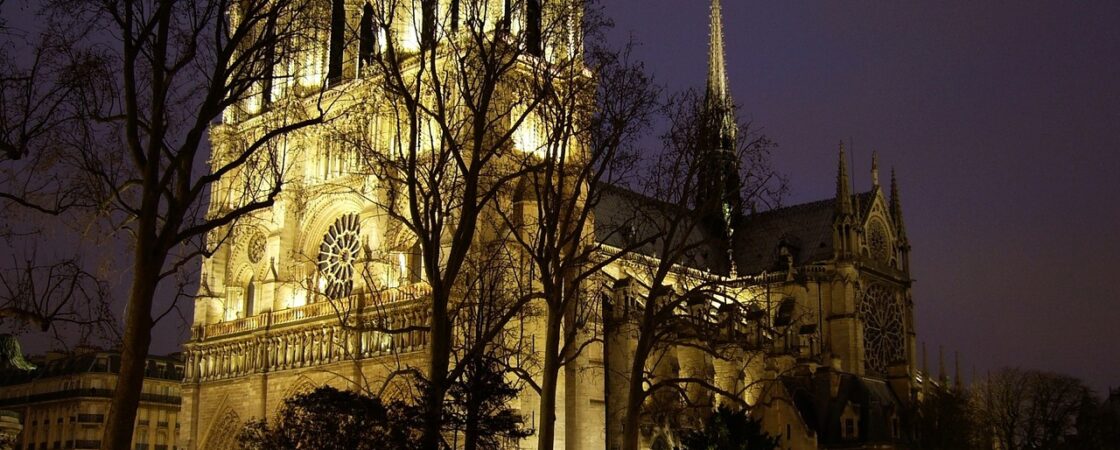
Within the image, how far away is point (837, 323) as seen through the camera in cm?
5903

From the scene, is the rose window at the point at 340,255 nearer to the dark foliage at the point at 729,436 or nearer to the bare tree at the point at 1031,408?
the dark foliage at the point at 729,436

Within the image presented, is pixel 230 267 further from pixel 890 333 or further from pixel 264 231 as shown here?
pixel 890 333

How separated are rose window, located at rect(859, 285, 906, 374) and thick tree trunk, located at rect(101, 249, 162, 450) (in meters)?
48.7

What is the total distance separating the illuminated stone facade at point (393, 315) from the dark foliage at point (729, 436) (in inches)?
134

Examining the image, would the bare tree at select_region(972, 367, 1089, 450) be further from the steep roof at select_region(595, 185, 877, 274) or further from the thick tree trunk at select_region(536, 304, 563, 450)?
the thick tree trunk at select_region(536, 304, 563, 450)

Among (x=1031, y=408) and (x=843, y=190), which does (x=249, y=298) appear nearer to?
(x=843, y=190)

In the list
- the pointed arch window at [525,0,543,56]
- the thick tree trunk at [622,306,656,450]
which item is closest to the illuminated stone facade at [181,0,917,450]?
the thick tree trunk at [622,306,656,450]

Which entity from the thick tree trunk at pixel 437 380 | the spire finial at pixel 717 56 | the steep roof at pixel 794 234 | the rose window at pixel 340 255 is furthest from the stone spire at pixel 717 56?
the thick tree trunk at pixel 437 380

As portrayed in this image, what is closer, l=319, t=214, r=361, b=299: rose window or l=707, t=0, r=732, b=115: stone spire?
l=319, t=214, r=361, b=299: rose window

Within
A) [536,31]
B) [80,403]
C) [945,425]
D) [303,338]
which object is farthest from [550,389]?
[80,403]

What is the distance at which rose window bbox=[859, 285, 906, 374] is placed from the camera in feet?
202

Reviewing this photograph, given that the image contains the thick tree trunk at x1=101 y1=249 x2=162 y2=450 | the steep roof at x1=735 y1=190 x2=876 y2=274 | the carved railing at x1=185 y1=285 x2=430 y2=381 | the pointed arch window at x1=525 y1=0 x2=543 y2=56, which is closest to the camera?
the thick tree trunk at x1=101 y1=249 x2=162 y2=450

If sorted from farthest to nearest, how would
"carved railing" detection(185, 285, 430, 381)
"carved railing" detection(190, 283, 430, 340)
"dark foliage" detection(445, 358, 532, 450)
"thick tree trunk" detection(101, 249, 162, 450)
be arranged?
"carved railing" detection(190, 283, 430, 340) < "carved railing" detection(185, 285, 430, 381) < "dark foliage" detection(445, 358, 532, 450) < "thick tree trunk" detection(101, 249, 162, 450)

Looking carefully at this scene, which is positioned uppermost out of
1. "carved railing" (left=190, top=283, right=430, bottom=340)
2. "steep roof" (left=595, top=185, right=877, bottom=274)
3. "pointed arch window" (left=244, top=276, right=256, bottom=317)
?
"steep roof" (left=595, top=185, right=877, bottom=274)
